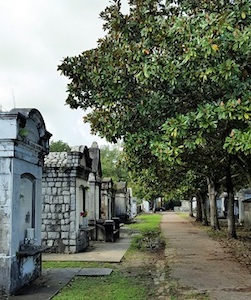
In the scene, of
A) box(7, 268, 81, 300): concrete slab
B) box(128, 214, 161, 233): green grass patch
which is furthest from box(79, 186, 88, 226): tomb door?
box(128, 214, 161, 233): green grass patch

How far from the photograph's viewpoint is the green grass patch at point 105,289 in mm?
7891

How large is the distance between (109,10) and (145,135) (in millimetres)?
3321

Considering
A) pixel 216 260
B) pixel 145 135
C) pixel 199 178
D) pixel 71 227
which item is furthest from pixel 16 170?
pixel 199 178

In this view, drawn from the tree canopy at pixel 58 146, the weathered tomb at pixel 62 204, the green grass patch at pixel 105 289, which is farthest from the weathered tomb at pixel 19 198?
the tree canopy at pixel 58 146

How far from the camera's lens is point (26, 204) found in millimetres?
9297

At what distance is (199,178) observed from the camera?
2572 centimetres

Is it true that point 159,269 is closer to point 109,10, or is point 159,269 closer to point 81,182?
point 81,182

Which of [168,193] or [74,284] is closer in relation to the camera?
[74,284]

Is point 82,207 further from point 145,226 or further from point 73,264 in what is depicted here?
point 145,226

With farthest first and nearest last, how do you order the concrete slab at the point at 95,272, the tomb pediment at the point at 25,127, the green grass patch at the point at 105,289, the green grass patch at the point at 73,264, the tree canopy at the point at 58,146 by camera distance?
1. the tree canopy at the point at 58,146
2. the green grass patch at the point at 73,264
3. the concrete slab at the point at 95,272
4. the tomb pediment at the point at 25,127
5. the green grass patch at the point at 105,289

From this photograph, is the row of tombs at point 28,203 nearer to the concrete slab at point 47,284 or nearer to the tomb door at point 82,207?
the concrete slab at point 47,284

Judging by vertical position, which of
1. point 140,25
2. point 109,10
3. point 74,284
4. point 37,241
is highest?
point 109,10

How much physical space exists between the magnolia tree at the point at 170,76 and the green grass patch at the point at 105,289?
2764 mm

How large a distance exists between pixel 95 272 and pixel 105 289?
1.93m
